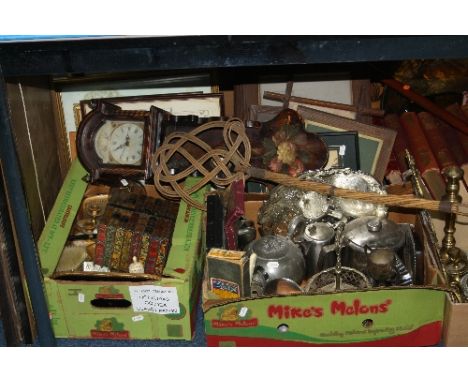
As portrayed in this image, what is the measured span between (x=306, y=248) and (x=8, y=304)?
76 centimetres

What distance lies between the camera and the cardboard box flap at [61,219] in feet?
5.44

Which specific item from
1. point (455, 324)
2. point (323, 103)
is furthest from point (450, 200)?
point (323, 103)

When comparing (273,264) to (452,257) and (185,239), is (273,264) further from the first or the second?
(452,257)

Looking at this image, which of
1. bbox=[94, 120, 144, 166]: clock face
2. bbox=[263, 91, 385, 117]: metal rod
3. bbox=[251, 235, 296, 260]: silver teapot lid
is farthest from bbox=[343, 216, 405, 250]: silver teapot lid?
bbox=[94, 120, 144, 166]: clock face

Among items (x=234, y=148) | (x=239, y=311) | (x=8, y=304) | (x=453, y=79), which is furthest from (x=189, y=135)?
(x=453, y=79)

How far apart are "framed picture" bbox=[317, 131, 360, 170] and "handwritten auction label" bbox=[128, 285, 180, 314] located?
2.13 ft

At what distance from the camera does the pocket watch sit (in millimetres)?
1868

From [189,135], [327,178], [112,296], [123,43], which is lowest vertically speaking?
[112,296]

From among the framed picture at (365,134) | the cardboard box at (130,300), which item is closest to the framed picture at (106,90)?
the framed picture at (365,134)

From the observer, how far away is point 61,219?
1.77m

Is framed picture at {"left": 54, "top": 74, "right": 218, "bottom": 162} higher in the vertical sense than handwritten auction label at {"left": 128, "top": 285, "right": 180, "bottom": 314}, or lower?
higher

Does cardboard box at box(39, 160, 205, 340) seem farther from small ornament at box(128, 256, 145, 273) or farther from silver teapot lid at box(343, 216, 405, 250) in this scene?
silver teapot lid at box(343, 216, 405, 250)

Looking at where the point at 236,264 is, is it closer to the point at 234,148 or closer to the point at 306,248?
the point at 306,248

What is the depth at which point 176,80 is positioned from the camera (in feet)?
6.93
